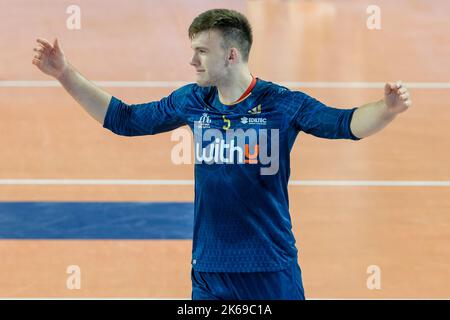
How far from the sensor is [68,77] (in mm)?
3312

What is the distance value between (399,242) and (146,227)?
5.64 feet

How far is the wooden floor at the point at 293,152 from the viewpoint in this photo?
546 centimetres

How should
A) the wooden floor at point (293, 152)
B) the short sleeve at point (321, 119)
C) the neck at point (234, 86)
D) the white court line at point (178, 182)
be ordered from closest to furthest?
the short sleeve at point (321, 119) < the neck at point (234, 86) < the wooden floor at point (293, 152) < the white court line at point (178, 182)

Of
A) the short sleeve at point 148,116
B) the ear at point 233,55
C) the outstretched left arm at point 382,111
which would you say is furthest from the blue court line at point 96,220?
the outstretched left arm at point 382,111

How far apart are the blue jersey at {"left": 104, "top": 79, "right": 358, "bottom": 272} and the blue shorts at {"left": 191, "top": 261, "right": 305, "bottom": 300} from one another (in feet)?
0.10

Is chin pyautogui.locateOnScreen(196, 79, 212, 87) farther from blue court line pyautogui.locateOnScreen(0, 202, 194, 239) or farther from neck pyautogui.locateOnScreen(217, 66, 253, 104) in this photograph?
blue court line pyautogui.locateOnScreen(0, 202, 194, 239)

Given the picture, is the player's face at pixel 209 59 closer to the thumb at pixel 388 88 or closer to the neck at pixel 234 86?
the neck at pixel 234 86

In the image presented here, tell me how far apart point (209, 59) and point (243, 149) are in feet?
1.25

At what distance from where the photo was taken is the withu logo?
3.19 m

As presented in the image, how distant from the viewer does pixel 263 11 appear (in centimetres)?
606

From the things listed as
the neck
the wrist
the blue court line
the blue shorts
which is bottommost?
the blue shorts

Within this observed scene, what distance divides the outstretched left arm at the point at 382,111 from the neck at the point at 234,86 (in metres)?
0.50

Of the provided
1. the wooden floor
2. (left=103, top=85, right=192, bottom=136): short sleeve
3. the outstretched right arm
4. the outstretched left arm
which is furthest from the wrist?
the wooden floor

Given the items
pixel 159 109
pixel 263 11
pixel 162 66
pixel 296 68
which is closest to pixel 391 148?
pixel 296 68
